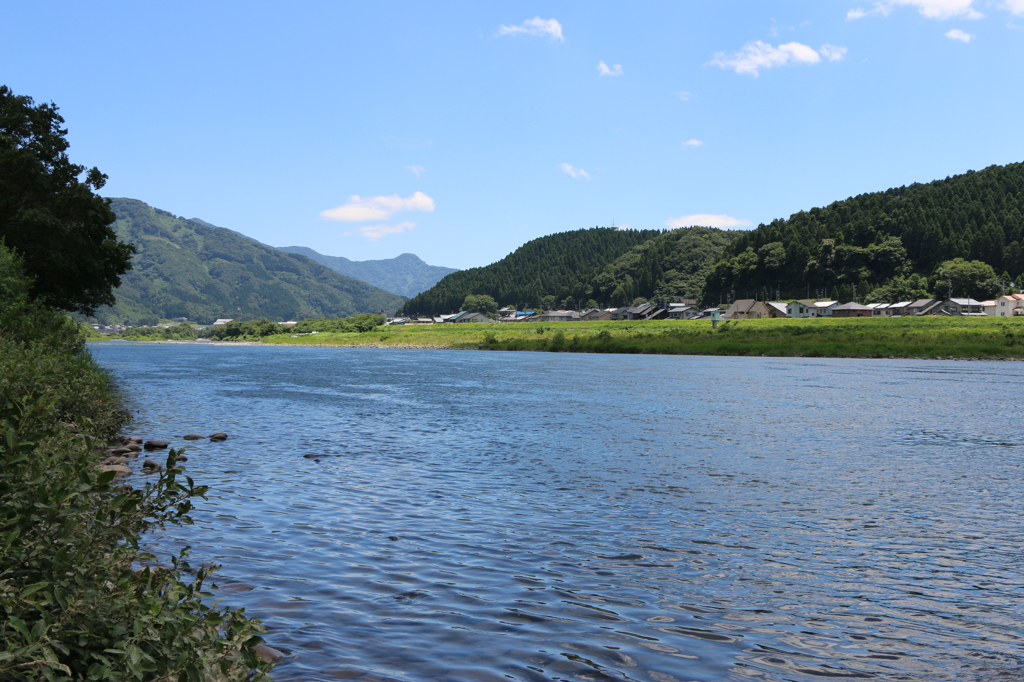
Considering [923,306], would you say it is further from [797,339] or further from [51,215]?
[51,215]

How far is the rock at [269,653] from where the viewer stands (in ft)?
28.0

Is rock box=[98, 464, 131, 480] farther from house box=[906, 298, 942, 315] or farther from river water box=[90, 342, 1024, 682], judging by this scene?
house box=[906, 298, 942, 315]

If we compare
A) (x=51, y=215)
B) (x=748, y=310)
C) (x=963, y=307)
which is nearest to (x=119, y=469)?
(x=51, y=215)

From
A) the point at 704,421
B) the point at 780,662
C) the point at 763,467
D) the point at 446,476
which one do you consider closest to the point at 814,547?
the point at 780,662

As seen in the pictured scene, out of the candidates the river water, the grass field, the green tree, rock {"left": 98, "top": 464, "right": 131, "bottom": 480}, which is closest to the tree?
the river water

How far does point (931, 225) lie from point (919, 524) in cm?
19678

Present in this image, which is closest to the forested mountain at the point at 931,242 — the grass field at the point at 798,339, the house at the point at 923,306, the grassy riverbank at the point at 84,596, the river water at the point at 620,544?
the house at the point at 923,306

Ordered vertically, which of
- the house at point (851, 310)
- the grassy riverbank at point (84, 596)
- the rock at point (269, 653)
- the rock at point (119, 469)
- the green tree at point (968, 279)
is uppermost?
the green tree at point (968, 279)

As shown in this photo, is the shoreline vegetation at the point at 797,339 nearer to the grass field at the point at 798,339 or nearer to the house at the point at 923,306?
the grass field at the point at 798,339

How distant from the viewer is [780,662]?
8.89 meters

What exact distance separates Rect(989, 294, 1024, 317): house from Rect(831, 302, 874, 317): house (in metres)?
25.3

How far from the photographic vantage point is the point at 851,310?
174 m

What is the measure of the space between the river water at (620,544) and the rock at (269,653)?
0.87 ft

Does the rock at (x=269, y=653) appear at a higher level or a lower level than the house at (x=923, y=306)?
lower
